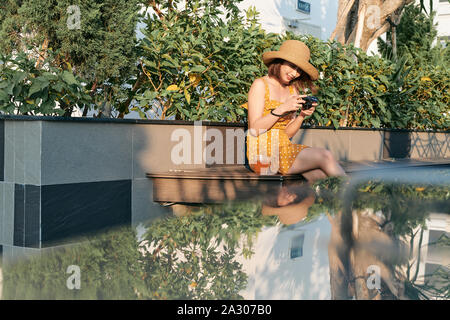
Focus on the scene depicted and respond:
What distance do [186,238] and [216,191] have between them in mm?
1321

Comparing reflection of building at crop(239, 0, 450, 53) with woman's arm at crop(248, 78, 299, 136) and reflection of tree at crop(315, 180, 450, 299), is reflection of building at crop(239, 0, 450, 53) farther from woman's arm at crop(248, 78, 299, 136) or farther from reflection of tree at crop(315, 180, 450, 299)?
reflection of tree at crop(315, 180, 450, 299)

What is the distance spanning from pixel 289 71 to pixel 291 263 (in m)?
2.89

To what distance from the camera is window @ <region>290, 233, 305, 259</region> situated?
11.4 feet

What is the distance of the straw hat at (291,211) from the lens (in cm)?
437

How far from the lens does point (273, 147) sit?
227 inches

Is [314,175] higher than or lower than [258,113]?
lower

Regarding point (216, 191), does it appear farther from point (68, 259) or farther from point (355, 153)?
point (355, 153)

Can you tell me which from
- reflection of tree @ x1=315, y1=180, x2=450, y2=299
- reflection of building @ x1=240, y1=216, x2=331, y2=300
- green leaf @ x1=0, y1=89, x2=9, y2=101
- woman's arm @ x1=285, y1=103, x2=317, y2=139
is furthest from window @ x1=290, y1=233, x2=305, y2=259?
green leaf @ x1=0, y1=89, x2=9, y2=101

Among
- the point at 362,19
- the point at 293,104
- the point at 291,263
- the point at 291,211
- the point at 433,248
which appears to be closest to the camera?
the point at 291,263

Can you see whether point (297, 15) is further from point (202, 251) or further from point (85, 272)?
point (85, 272)

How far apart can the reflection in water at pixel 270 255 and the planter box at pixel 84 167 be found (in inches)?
9.7

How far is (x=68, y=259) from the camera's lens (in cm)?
382

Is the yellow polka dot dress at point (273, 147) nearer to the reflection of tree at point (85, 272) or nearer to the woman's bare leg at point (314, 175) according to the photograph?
the woman's bare leg at point (314, 175)

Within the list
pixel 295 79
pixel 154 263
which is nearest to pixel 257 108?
pixel 295 79
